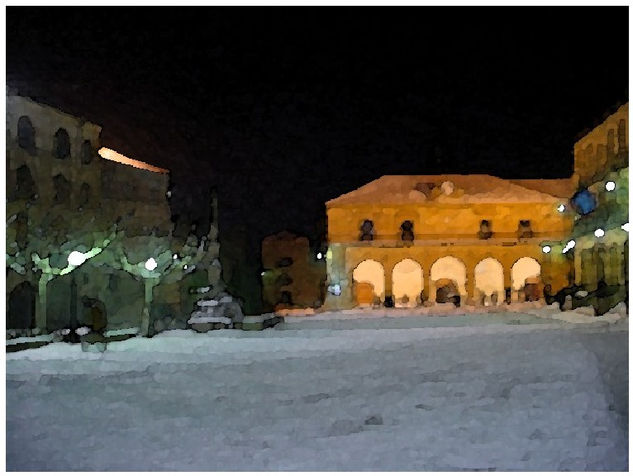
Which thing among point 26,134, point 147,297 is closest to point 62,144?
point 26,134

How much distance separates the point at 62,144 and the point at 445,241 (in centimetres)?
1736

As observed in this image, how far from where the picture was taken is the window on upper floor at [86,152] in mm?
23450

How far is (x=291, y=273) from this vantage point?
3784 cm

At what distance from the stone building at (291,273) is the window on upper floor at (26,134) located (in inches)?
639

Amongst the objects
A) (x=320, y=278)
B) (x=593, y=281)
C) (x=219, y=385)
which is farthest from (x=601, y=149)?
(x=219, y=385)

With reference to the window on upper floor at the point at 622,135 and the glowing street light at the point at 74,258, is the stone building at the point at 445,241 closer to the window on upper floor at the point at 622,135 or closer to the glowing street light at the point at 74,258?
the window on upper floor at the point at 622,135

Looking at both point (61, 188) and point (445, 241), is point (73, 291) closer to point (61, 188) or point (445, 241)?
point (61, 188)

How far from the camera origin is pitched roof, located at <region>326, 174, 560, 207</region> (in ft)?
114

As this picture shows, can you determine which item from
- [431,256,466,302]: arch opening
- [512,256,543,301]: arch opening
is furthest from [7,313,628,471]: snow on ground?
[431,256,466,302]: arch opening

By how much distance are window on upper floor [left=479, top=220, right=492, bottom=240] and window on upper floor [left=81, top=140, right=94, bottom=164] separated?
18014 mm

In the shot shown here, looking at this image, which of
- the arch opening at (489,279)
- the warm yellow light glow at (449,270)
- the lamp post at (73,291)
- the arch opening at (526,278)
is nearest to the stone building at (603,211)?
the arch opening at (526,278)

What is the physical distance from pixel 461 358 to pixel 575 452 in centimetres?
472

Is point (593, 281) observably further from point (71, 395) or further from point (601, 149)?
point (71, 395)

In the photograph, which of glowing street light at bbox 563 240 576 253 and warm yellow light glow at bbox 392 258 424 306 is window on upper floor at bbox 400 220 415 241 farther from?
glowing street light at bbox 563 240 576 253
